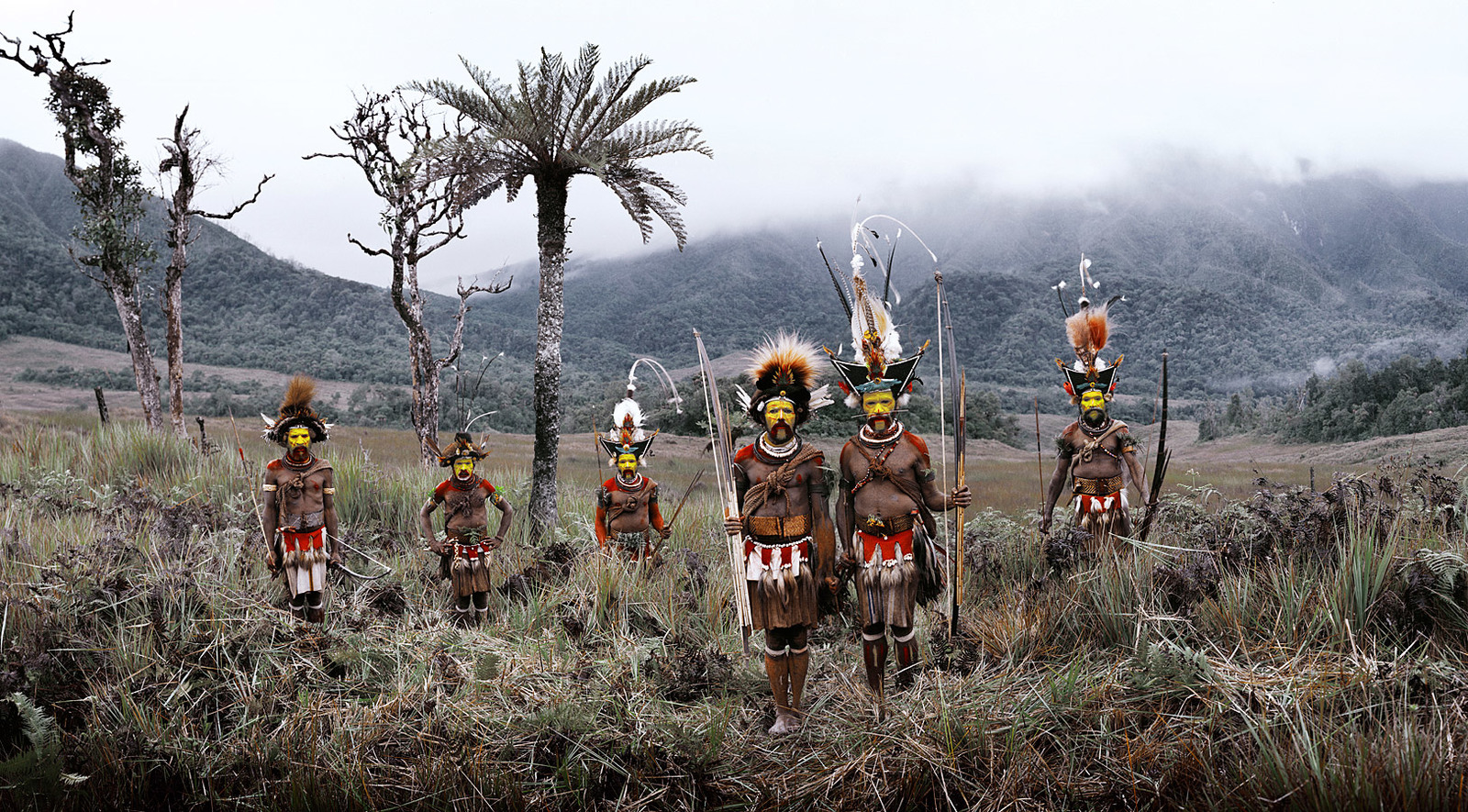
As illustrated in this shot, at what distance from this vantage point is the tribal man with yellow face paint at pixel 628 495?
22.0 feet

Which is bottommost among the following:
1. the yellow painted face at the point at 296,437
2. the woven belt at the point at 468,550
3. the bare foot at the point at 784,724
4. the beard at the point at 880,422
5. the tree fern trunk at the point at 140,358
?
the bare foot at the point at 784,724

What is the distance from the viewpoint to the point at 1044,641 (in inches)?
191

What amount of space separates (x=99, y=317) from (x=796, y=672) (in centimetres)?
7698

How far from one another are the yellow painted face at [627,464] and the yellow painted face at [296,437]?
2409 millimetres

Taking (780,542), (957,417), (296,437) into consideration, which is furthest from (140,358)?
(957,417)

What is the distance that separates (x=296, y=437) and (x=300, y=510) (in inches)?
21.7

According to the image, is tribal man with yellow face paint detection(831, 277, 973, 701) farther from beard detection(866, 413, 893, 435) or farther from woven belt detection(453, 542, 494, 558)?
woven belt detection(453, 542, 494, 558)

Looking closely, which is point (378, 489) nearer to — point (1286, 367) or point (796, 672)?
point (796, 672)

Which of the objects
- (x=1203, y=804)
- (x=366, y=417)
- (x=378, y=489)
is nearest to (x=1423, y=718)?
(x=1203, y=804)

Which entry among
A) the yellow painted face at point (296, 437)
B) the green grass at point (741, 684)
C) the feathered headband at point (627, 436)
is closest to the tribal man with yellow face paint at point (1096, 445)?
the green grass at point (741, 684)

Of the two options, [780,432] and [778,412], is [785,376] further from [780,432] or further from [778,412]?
[780,432]

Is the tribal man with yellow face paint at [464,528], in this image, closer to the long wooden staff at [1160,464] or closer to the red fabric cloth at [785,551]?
the red fabric cloth at [785,551]

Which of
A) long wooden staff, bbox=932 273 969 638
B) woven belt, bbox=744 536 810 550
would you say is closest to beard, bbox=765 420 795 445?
woven belt, bbox=744 536 810 550

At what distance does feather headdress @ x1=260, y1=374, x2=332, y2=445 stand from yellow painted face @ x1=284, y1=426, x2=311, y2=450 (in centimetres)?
3
